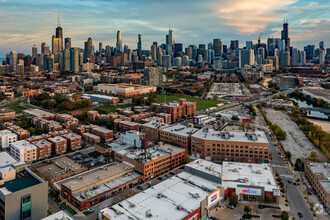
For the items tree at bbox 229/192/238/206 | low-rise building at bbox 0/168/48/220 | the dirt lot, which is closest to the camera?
low-rise building at bbox 0/168/48/220

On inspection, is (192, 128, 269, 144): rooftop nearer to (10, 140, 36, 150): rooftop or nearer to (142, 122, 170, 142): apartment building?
(142, 122, 170, 142): apartment building

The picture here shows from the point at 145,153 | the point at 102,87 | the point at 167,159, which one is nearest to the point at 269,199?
the point at 167,159

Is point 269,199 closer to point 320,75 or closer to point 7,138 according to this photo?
point 7,138

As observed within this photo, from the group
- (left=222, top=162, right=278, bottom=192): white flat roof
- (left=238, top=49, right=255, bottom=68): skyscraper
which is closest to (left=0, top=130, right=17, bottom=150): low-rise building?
(left=222, top=162, right=278, bottom=192): white flat roof

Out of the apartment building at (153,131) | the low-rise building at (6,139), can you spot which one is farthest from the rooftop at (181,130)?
the low-rise building at (6,139)

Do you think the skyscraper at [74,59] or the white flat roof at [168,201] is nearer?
the white flat roof at [168,201]

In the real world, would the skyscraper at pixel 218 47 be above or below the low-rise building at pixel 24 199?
above

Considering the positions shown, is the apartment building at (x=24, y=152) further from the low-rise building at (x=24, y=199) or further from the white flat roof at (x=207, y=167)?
the white flat roof at (x=207, y=167)
